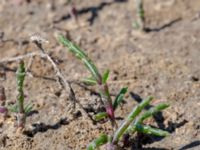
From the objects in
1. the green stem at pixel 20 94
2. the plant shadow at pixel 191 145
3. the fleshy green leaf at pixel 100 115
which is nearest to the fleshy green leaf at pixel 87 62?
the fleshy green leaf at pixel 100 115

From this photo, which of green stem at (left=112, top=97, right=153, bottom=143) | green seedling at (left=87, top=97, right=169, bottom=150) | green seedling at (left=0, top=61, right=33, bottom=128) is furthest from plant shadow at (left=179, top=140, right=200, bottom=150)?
green seedling at (left=0, top=61, right=33, bottom=128)

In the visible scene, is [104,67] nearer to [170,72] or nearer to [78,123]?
[170,72]

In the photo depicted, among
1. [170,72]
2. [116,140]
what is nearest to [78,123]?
[116,140]

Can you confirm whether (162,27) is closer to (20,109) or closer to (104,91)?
(104,91)

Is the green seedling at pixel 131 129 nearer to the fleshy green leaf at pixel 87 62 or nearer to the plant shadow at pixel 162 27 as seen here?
the fleshy green leaf at pixel 87 62

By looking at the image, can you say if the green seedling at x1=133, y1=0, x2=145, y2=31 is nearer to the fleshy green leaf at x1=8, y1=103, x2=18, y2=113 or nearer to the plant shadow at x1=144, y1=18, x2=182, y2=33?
the plant shadow at x1=144, y1=18, x2=182, y2=33
